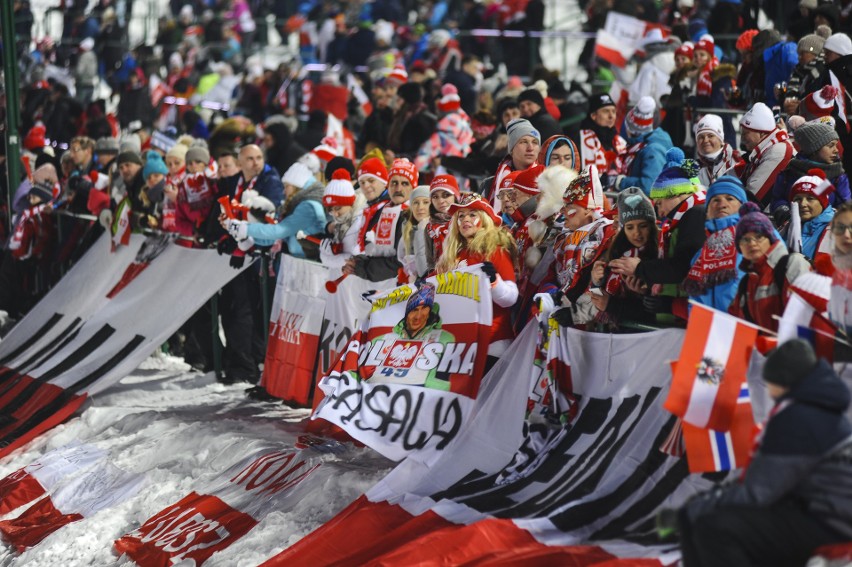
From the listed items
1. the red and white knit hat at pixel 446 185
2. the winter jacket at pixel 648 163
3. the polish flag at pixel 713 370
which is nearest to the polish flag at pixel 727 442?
the polish flag at pixel 713 370

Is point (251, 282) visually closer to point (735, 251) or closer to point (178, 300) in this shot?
point (178, 300)

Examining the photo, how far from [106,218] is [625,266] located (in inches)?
315

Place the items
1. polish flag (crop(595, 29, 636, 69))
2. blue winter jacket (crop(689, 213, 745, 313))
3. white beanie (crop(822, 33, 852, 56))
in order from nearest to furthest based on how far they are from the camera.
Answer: blue winter jacket (crop(689, 213, 745, 313)), white beanie (crop(822, 33, 852, 56)), polish flag (crop(595, 29, 636, 69))

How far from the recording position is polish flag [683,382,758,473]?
6.13 meters

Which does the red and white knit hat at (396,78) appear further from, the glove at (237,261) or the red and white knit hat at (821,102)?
the red and white knit hat at (821,102)

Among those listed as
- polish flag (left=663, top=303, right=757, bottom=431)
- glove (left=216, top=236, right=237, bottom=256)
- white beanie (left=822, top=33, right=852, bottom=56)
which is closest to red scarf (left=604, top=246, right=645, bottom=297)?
polish flag (left=663, top=303, right=757, bottom=431)

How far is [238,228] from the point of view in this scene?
1093 centimetres

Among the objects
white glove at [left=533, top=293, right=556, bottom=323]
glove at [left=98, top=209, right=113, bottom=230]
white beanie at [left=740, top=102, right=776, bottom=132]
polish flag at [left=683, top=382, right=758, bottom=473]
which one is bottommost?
glove at [left=98, top=209, right=113, bottom=230]

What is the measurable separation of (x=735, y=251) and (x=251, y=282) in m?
5.60

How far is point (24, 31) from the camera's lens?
32.3 m

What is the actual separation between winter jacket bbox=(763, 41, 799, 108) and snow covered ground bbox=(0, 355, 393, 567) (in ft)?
15.2

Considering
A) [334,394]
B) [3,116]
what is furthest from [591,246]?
[3,116]

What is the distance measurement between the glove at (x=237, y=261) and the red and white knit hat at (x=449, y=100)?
3.44 meters

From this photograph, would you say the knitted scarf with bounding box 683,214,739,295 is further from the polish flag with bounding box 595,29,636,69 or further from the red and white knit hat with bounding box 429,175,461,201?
the polish flag with bounding box 595,29,636,69
